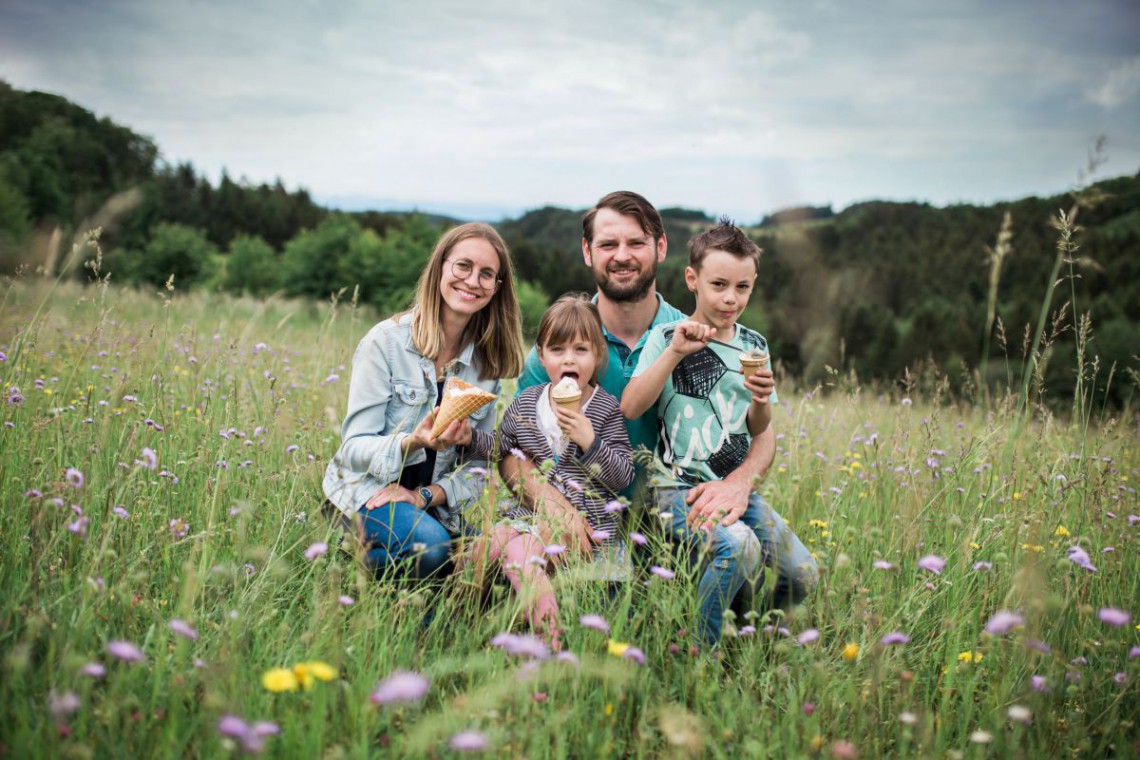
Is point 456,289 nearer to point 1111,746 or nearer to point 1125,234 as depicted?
point 1111,746

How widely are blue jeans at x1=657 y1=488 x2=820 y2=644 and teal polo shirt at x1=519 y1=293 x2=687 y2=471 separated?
15.9 inches

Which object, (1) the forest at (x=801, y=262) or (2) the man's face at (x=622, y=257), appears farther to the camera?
(1) the forest at (x=801, y=262)

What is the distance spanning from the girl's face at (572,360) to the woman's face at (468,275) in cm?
43

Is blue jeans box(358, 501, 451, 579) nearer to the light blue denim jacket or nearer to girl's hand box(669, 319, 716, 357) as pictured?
the light blue denim jacket

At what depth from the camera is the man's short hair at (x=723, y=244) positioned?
10.3ft

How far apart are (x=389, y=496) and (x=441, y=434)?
16.3 inches

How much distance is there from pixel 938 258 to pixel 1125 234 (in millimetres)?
13424

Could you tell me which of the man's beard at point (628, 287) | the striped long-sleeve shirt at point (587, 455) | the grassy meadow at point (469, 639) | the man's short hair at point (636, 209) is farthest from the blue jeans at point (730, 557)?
the man's short hair at point (636, 209)

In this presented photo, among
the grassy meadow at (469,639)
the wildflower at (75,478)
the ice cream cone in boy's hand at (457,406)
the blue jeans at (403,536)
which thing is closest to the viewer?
the grassy meadow at (469,639)

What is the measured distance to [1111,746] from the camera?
6.95 feet

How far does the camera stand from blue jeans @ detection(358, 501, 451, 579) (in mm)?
2898

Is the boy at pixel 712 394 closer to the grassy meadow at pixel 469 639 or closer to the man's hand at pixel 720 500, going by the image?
the man's hand at pixel 720 500

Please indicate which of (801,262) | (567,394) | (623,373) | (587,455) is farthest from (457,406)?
(801,262)

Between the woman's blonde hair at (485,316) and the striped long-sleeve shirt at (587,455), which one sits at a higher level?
the woman's blonde hair at (485,316)
